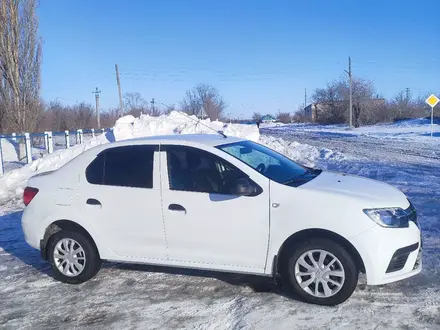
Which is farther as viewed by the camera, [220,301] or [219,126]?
[219,126]

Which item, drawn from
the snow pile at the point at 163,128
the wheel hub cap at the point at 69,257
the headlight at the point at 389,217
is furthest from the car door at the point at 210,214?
the snow pile at the point at 163,128

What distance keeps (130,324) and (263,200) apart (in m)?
1.72

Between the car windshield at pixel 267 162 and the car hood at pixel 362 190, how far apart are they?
274 millimetres

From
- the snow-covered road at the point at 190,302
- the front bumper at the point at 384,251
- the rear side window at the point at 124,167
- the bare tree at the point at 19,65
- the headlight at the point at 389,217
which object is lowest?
the snow-covered road at the point at 190,302

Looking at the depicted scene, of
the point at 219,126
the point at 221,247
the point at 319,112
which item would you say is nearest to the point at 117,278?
the point at 221,247

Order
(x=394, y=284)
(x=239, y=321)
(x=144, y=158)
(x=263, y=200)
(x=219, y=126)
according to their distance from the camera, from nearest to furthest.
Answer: (x=239, y=321)
(x=263, y=200)
(x=394, y=284)
(x=144, y=158)
(x=219, y=126)

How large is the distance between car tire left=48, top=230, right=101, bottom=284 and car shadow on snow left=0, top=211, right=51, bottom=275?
0.53 metres

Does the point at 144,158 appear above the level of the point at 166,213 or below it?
above

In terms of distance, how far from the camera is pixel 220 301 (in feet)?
14.3

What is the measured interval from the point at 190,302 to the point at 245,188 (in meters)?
1.31

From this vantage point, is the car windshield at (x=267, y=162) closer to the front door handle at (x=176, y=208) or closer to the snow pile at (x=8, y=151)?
the front door handle at (x=176, y=208)

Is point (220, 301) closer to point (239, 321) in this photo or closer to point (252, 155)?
point (239, 321)

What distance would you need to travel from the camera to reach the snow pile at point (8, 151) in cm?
2190

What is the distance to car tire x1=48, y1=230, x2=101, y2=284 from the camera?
16.5ft
